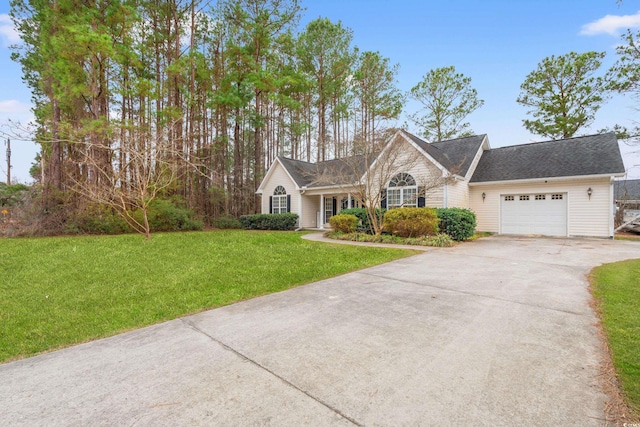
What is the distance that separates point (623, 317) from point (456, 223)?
26.8 feet

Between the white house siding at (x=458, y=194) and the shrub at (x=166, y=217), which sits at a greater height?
the white house siding at (x=458, y=194)

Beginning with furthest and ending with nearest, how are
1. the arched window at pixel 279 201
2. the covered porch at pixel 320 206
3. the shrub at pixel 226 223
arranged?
1. the shrub at pixel 226 223
2. the arched window at pixel 279 201
3. the covered porch at pixel 320 206

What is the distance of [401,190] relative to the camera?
1447 cm

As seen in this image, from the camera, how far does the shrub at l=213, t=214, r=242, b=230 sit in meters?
19.9

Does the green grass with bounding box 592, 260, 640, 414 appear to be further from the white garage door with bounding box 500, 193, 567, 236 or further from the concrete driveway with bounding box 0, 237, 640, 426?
the white garage door with bounding box 500, 193, 567, 236

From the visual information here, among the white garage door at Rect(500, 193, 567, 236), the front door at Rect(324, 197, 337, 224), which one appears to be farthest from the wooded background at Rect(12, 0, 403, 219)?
the white garage door at Rect(500, 193, 567, 236)

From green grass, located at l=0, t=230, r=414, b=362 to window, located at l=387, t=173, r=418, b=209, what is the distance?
612 cm

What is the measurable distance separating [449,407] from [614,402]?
1118mm

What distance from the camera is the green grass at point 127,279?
3.53 meters

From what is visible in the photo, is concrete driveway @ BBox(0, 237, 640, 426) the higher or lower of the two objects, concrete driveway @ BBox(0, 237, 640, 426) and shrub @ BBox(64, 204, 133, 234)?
the lower

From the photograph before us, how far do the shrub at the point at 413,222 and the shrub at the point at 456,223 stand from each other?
690 millimetres

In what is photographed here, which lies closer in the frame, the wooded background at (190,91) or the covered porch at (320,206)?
the wooded background at (190,91)

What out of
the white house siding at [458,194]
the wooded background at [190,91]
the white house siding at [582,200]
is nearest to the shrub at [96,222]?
the wooded background at [190,91]

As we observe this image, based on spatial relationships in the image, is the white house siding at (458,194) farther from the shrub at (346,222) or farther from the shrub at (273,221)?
the shrub at (273,221)
